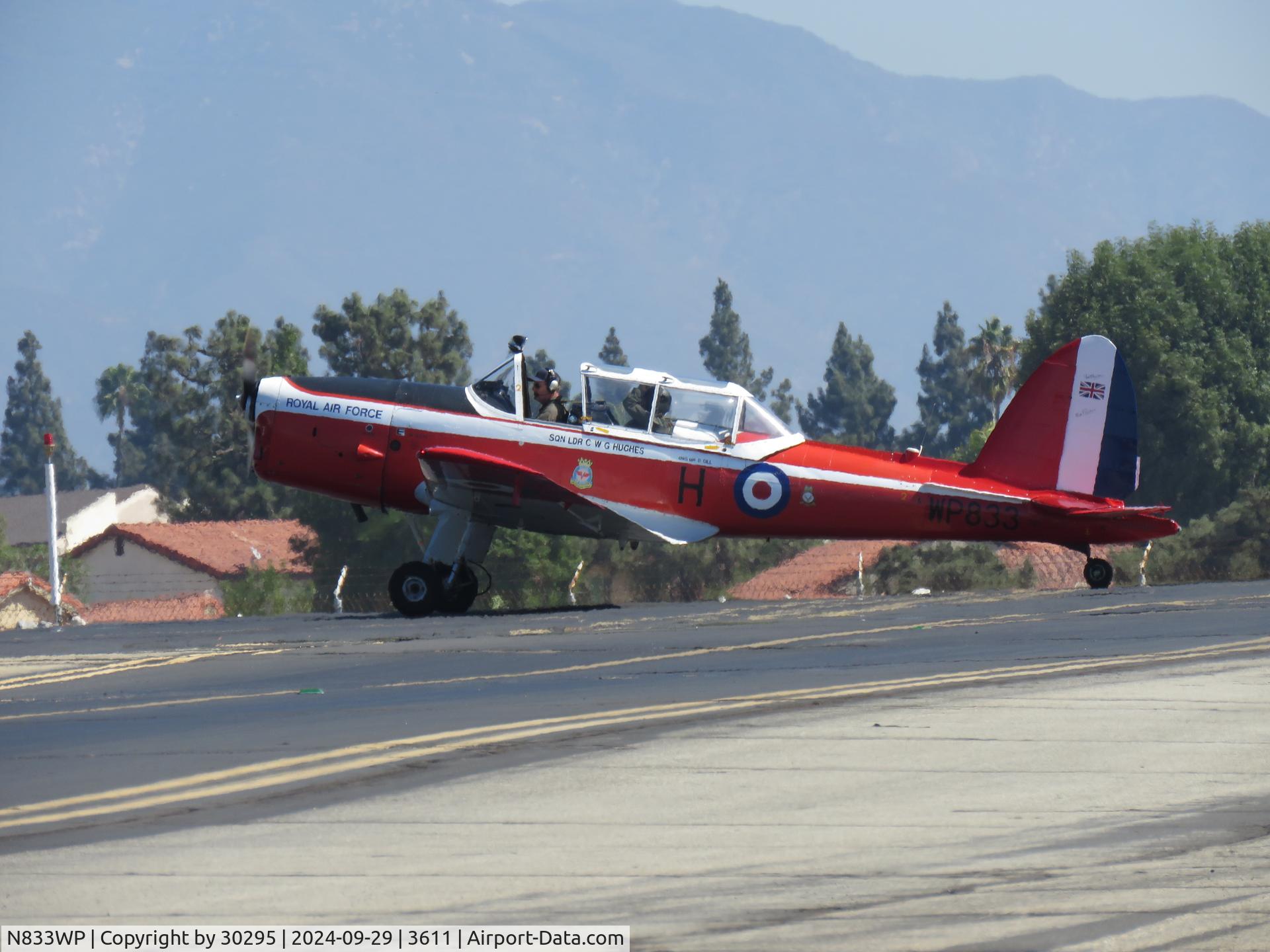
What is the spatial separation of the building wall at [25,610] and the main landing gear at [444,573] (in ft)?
95.9

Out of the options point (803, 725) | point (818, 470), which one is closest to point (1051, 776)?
point (803, 725)

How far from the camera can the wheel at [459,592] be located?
18328mm

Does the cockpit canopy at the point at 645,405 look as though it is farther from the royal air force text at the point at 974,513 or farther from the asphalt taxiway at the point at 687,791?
the asphalt taxiway at the point at 687,791

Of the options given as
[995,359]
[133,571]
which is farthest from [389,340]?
[995,359]

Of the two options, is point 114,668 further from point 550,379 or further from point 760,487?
point 760,487

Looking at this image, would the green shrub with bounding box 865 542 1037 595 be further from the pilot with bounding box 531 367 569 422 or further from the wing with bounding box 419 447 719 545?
the pilot with bounding box 531 367 569 422

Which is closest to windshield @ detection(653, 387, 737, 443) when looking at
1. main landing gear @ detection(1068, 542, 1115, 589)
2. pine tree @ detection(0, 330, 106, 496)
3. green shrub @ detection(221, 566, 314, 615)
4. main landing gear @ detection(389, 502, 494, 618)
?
main landing gear @ detection(389, 502, 494, 618)

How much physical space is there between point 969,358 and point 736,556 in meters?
Result: 110

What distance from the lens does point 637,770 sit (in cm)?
799

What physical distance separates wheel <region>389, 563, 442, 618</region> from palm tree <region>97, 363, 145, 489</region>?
512 feet

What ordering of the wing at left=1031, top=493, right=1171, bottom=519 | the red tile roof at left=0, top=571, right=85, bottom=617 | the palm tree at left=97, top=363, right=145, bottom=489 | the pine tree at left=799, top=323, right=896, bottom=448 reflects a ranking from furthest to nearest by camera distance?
the palm tree at left=97, top=363, right=145, bottom=489
the pine tree at left=799, top=323, right=896, bottom=448
the red tile roof at left=0, top=571, right=85, bottom=617
the wing at left=1031, top=493, right=1171, bottom=519

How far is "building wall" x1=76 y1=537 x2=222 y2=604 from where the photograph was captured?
226 ft

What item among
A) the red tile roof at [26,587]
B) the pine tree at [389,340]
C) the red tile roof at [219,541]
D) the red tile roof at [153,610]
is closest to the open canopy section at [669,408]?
the red tile roof at [26,587]

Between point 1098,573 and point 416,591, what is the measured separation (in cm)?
847
